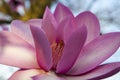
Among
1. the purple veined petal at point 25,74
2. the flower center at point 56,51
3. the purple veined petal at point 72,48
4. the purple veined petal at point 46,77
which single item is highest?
the purple veined petal at point 72,48

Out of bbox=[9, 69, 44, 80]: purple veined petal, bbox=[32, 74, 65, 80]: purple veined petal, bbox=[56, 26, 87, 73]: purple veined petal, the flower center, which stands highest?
bbox=[56, 26, 87, 73]: purple veined petal

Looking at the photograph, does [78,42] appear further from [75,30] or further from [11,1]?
[11,1]

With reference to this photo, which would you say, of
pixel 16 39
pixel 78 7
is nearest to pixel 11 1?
pixel 78 7

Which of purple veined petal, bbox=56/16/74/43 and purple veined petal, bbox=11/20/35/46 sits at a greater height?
purple veined petal, bbox=56/16/74/43
